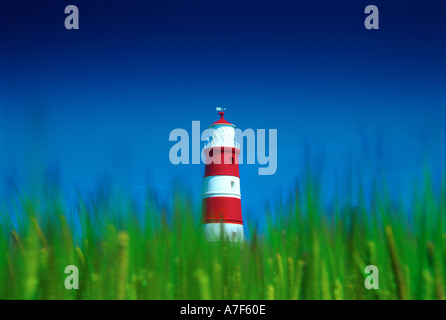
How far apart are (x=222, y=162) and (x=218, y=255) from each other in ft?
42.3

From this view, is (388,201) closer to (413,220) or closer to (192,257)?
(413,220)

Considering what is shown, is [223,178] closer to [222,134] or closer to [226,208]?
[226,208]

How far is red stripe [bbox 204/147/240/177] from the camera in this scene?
1438cm

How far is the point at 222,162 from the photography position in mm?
14578

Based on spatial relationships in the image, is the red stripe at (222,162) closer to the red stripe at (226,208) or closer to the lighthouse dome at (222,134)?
the lighthouse dome at (222,134)

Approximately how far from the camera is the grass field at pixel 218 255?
5.10 ft

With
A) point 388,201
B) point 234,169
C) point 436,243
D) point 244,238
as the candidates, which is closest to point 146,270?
point 244,238

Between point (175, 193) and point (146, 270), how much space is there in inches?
12.4

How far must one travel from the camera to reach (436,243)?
1.56 meters

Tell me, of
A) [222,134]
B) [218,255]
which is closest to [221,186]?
[222,134]

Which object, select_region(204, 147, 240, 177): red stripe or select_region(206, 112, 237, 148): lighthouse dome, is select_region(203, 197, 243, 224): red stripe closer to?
select_region(204, 147, 240, 177): red stripe

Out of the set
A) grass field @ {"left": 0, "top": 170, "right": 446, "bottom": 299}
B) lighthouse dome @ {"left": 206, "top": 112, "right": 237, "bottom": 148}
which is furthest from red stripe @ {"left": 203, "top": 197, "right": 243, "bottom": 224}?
grass field @ {"left": 0, "top": 170, "right": 446, "bottom": 299}

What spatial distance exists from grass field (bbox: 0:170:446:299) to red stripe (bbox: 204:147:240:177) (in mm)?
12585
